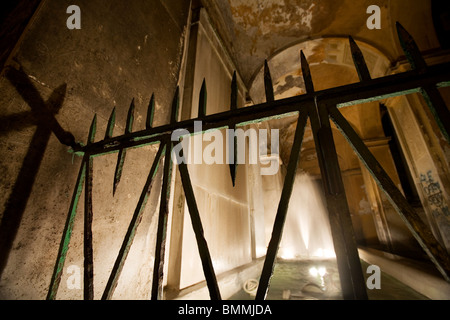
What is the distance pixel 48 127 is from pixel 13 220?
0.62 m

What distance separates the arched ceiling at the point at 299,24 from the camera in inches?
149

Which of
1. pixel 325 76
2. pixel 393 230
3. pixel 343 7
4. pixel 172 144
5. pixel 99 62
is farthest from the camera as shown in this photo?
pixel 325 76

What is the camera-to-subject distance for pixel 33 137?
130 cm

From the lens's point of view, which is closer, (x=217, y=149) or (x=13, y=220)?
(x=13, y=220)

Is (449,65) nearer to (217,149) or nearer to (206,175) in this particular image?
(206,175)

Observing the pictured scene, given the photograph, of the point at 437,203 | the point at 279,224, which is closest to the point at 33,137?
the point at 279,224

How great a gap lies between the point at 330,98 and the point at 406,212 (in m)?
0.53

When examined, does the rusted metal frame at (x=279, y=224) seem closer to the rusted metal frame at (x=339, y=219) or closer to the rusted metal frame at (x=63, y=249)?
the rusted metal frame at (x=339, y=219)

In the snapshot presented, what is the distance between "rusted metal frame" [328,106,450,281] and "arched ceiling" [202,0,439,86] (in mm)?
4233

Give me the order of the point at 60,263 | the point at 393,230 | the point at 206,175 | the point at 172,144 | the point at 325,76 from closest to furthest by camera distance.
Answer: the point at 172,144 < the point at 60,263 < the point at 206,175 < the point at 393,230 < the point at 325,76

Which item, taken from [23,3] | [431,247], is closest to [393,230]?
[431,247]

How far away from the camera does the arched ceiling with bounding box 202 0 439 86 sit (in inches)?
149

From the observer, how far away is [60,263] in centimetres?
122

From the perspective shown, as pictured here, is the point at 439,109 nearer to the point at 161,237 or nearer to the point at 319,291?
the point at 161,237
